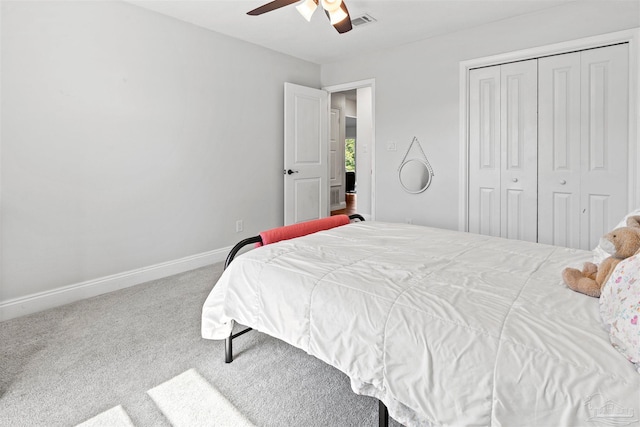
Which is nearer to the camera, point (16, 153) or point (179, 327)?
point (179, 327)

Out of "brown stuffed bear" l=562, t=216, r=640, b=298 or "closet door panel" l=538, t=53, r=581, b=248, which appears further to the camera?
"closet door panel" l=538, t=53, r=581, b=248

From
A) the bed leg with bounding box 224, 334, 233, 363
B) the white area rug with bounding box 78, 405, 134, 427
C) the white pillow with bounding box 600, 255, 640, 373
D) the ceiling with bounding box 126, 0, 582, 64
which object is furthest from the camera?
the ceiling with bounding box 126, 0, 582, 64

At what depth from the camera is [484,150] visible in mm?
3602

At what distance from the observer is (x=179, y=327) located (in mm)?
2242

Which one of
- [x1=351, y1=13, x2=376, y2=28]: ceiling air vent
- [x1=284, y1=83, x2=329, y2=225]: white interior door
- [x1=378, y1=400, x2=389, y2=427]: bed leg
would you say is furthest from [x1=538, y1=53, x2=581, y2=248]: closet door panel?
[x1=378, y1=400, x2=389, y2=427]: bed leg

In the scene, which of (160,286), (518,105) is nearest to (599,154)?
(518,105)

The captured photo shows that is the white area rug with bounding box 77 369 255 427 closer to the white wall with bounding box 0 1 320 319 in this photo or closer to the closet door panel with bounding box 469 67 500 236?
the white wall with bounding box 0 1 320 319

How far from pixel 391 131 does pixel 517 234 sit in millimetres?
1782

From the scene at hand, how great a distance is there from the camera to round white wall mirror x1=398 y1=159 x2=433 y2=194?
13.1 ft

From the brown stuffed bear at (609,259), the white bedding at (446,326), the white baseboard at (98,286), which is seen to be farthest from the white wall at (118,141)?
the brown stuffed bear at (609,259)

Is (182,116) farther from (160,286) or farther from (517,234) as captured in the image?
(517,234)

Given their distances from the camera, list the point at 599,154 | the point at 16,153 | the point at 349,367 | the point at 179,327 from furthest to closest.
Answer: the point at 599,154, the point at 16,153, the point at 179,327, the point at 349,367

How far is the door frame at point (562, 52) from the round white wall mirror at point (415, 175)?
0.38m

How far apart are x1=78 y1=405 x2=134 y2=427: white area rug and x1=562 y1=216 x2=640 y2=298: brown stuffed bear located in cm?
174
